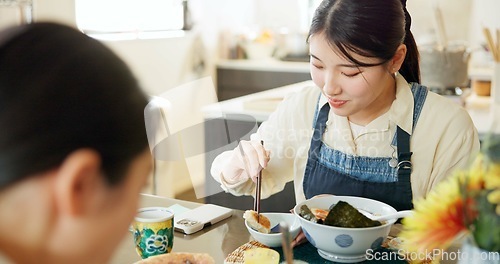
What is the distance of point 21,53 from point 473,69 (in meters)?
3.73

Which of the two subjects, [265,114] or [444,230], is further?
[265,114]

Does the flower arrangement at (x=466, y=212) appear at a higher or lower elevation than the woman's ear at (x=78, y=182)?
lower

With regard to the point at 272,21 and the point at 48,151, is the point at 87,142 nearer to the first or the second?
the point at 48,151

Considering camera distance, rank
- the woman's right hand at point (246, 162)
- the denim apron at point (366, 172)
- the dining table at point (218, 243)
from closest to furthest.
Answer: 1. the dining table at point (218, 243)
2. the woman's right hand at point (246, 162)
3. the denim apron at point (366, 172)

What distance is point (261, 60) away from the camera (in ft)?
15.7

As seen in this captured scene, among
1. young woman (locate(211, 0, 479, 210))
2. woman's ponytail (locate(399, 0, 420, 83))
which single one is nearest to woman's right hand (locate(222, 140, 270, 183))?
young woman (locate(211, 0, 479, 210))

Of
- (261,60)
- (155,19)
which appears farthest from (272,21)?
(155,19)

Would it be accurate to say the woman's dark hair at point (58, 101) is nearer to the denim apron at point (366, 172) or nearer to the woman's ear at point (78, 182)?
the woman's ear at point (78, 182)

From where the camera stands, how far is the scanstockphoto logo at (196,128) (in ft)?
8.87

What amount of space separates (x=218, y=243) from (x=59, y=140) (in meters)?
0.81

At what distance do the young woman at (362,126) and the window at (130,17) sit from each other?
2.14 metres

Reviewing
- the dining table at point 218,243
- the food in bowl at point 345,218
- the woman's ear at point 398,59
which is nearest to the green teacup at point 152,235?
the dining table at point 218,243

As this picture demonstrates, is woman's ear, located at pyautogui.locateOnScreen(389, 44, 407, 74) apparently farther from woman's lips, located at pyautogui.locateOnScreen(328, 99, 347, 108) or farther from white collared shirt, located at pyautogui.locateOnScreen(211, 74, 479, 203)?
woman's lips, located at pyautogui.locateOnScreen(328, 99, 347, 108)

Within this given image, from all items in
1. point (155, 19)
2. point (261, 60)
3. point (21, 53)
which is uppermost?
point (21, 53)
